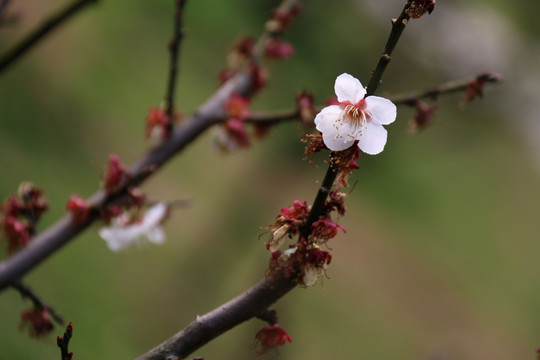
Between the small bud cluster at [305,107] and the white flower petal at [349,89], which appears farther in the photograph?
the small bud cluster at [305,107]

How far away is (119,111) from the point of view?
2.57 metres

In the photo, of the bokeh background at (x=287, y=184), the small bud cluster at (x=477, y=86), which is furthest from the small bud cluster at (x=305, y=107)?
the bokeh background at (x=287, y=184)

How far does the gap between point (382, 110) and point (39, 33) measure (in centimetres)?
70

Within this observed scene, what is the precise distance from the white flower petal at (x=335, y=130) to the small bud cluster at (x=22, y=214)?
55 centimetres

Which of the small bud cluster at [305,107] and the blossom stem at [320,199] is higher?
the small bud cluster at [305,107]

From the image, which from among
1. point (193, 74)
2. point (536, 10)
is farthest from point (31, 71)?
point (536, 10)

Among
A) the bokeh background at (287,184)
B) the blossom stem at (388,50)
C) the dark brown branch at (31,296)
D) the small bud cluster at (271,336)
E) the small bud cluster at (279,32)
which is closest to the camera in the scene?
the blossom stem at (388,50)

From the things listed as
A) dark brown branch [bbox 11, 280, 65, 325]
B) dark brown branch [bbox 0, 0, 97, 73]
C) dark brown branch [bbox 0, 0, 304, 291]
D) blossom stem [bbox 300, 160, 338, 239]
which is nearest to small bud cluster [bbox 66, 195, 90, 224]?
dark brown branch [bbox 0, 0, 304, 291]

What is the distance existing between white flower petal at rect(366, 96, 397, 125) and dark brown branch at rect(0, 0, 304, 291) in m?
0.41

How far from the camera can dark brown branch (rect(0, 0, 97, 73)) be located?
2.95 feet

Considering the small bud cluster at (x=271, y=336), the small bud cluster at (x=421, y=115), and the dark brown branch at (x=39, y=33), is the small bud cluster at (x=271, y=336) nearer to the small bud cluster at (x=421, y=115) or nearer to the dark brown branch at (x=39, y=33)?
the small bud cluster at (x=421, y=115)

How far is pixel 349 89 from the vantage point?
18.3 inches

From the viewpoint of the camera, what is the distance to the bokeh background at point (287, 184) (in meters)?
1.94

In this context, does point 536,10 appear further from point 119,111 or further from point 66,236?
point 66,236
